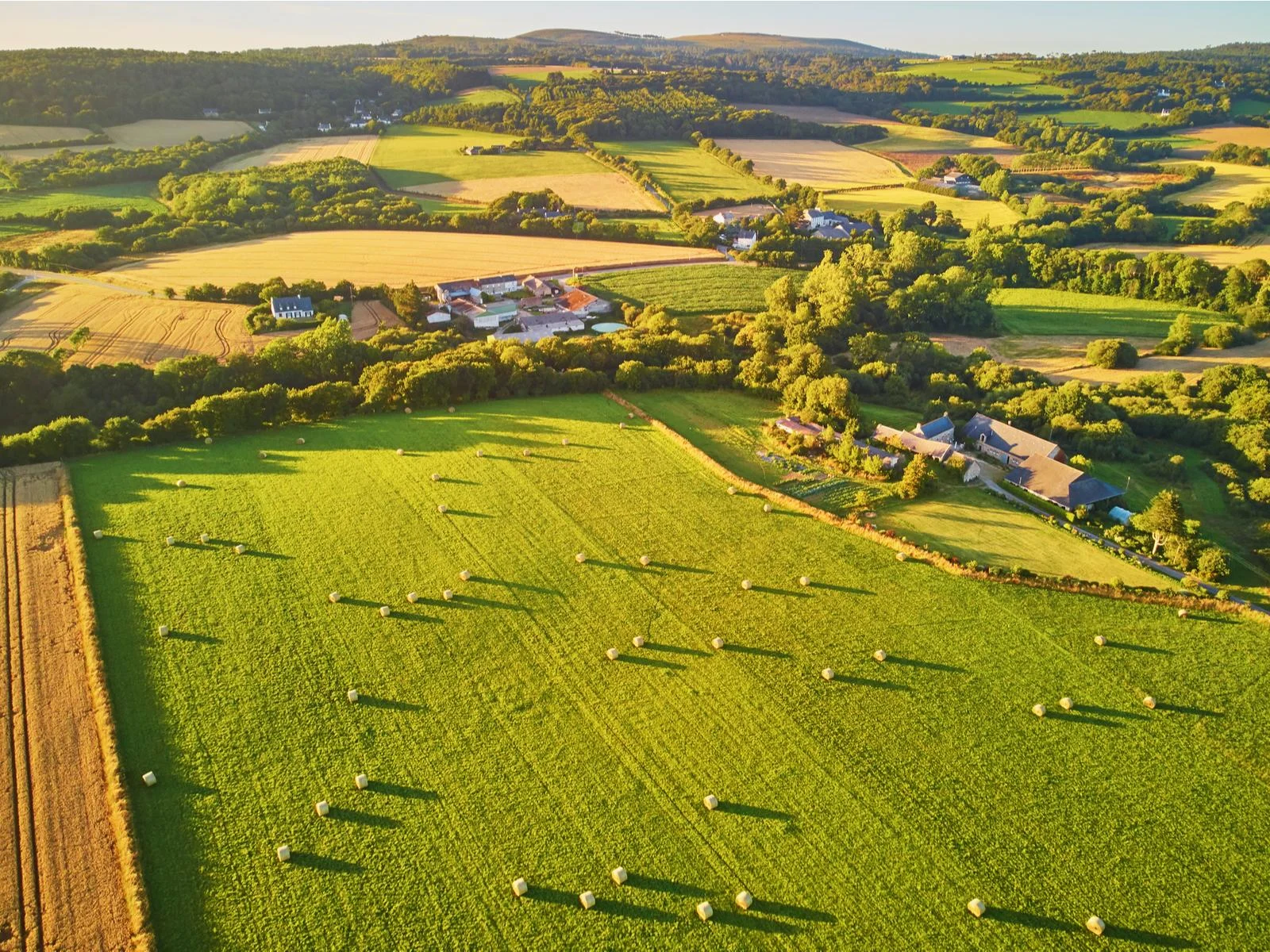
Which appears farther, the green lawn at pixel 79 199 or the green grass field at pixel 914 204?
the green grass field at pixel 914 204

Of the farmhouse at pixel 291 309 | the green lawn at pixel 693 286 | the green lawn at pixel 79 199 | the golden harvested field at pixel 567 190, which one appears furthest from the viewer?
the golden harvested field at pixel 567 190

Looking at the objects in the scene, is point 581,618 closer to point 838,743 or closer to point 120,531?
point 838,743

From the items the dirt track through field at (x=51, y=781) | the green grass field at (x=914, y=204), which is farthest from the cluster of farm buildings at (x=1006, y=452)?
the green grass field at (x=914, y=204)

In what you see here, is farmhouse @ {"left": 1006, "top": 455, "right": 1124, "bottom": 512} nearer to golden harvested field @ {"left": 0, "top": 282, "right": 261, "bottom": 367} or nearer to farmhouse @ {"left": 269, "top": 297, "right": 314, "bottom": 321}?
golden harvested field @ {"left": 0, "top": 282, "right": 261, "bottom": 367}

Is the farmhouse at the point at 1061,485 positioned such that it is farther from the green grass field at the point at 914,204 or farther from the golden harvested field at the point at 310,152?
the golden harvested field at the point at 310,152

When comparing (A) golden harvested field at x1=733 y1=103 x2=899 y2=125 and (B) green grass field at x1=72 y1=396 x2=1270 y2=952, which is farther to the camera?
(A) golden harvested field at x1=733 y1=103 x2=899 y2=125

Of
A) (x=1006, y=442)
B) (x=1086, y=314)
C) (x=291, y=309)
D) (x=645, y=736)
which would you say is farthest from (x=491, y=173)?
(x=645, y=736)

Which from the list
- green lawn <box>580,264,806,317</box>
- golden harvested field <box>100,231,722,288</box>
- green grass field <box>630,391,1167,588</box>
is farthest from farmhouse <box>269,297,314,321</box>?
green grass field <box>630,391,1167,588</box>

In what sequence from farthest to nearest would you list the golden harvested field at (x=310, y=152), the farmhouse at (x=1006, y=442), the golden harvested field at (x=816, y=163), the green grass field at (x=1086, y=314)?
the golden harvested field at (x=816, y=163), the golden harvested field at (x=310, y=152), the green grass field at (x=1086, y=314), the farmhouse at (x=1006, y=442)
